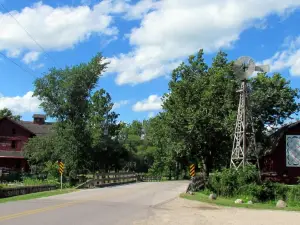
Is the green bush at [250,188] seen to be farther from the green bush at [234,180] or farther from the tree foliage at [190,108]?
the tree foliage at [190,108]

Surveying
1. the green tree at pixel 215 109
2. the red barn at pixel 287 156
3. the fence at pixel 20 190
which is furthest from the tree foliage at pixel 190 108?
the fence at pixel 20 190

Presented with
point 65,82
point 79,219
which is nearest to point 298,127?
point 65,82

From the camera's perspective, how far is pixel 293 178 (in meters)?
39.7

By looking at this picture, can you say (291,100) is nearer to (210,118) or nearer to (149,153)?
(210,118)

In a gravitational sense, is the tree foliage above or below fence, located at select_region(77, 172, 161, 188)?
above

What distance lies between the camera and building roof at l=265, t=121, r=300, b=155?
39869mm

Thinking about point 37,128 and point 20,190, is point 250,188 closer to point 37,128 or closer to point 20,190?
point 20,190

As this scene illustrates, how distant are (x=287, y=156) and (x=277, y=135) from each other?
291 centimetres

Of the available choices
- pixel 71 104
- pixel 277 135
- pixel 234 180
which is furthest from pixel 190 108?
pixel 234 180

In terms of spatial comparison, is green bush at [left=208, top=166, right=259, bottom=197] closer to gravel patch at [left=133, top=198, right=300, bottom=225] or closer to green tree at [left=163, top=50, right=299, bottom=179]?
gravel patch at [left=133, top=198, right=300, bottom=225]

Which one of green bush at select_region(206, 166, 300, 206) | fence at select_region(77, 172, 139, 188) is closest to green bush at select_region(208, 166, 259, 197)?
green bush at select_region(206, 166, 300, 206)

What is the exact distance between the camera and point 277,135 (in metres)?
42.3

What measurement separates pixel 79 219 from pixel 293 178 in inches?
1249

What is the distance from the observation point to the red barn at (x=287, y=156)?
39.9 meters
